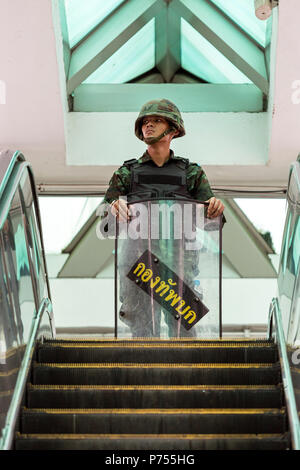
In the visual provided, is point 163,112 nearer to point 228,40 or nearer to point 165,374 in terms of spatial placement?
point 165,374

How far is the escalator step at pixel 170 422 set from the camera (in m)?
4.16

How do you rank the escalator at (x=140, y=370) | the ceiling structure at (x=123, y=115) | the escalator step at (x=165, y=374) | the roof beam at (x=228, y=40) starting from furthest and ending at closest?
1. the roof beam at (x=228, y=40)
2. the ceiling structure at (x=123, y=115)
3. the escalator step at (x=165, y=374)
4. the escalator at (x=140, y=370)

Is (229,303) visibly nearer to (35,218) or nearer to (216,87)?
(216,87)

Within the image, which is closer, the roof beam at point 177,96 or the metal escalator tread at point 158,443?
the metal escalator tread at point 158,443

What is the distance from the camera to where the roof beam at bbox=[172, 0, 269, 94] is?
32.8ft

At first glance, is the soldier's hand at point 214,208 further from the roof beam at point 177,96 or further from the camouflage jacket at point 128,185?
the roof beam at point 177,96

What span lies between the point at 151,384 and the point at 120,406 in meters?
0.27

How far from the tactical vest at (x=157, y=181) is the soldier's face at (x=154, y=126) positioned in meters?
0.21

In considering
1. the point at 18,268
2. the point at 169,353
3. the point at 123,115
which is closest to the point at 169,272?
the point at 169,353

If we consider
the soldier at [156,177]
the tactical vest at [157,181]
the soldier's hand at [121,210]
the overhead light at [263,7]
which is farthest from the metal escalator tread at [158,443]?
the overhead light at [263,7]

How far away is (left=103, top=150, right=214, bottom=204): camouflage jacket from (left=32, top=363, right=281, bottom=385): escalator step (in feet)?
5.67

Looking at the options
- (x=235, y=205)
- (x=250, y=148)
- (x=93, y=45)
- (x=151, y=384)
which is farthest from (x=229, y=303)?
(x=151, y=384)

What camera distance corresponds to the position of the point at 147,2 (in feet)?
34.3
